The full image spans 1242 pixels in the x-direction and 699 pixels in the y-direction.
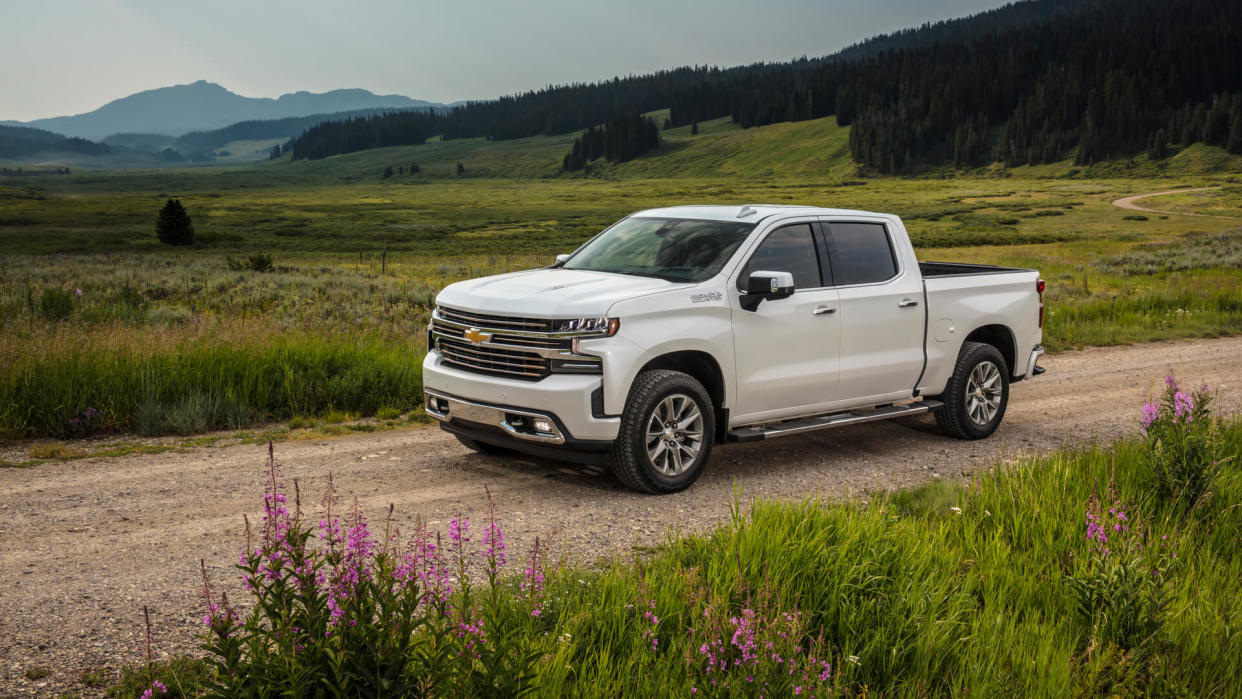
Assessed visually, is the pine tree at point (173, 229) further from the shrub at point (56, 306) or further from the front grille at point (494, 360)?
the front grille at point (494, 360)

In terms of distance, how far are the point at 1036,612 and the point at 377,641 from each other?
3032 millimetres

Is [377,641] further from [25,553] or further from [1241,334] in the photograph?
[1241,334]

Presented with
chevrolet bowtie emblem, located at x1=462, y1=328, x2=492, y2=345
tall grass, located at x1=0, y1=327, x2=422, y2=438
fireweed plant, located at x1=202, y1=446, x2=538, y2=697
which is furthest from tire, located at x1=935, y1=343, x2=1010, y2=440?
fireweed plant, located at x1=202, y1=446, x2=538, y2=697

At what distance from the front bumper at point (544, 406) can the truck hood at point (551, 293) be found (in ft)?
1.57

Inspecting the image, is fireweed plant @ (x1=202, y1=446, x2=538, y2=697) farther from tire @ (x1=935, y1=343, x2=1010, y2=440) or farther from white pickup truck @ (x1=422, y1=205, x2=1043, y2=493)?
tire @ (x1=935, y1=343, x2=1010, y2=440)

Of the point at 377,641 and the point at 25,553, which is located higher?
the point at 377,641

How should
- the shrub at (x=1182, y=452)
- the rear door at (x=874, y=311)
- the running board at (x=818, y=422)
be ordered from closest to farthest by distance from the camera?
→ 1. the shrub at (x=1182, y=452)
2. the running board at (x=818, y=422)
3. the rear door at (x=874, y=311)

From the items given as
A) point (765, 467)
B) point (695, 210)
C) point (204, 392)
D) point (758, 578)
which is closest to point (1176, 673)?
point (758, 578)

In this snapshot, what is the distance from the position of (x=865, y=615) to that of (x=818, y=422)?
3.64m

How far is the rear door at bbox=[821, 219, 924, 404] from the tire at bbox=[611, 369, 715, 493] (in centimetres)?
155

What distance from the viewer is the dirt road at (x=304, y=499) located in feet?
15.2

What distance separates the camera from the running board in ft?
24.6

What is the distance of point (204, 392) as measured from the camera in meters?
9.73

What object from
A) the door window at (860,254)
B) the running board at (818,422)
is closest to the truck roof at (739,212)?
the door window at (860,254)
